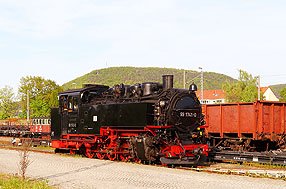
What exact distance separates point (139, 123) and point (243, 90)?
141 feet

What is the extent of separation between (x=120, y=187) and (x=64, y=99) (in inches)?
375

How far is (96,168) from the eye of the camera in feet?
37.8

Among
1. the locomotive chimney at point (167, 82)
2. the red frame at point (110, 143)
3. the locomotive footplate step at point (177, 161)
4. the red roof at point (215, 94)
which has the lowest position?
the locomotive footplate step at point (177, 161)

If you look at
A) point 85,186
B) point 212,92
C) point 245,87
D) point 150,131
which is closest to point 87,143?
point 150,131

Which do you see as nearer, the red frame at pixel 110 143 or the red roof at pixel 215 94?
the red frame at pixel 110 143

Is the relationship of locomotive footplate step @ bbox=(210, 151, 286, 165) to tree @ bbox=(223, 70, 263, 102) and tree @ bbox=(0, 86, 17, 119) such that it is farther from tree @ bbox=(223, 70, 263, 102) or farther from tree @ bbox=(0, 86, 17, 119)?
tree @ bbox=(0, 86, 17, 119)

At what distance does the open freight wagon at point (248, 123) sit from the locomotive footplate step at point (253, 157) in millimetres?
2604

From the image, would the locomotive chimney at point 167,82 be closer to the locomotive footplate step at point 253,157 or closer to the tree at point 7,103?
the locomotive footplate step at point 253,157

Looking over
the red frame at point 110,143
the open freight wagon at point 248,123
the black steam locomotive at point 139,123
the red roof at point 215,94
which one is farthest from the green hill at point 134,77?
the black steam locomotive at point 139,123

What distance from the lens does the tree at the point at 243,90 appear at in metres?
49.8

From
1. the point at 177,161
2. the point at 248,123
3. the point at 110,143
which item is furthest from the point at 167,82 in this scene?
the point at 248,123

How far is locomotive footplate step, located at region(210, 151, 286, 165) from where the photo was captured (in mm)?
11984

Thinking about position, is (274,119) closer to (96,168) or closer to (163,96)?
(163,96)

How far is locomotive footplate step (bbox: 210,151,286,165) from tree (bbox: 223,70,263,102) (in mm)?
36884
